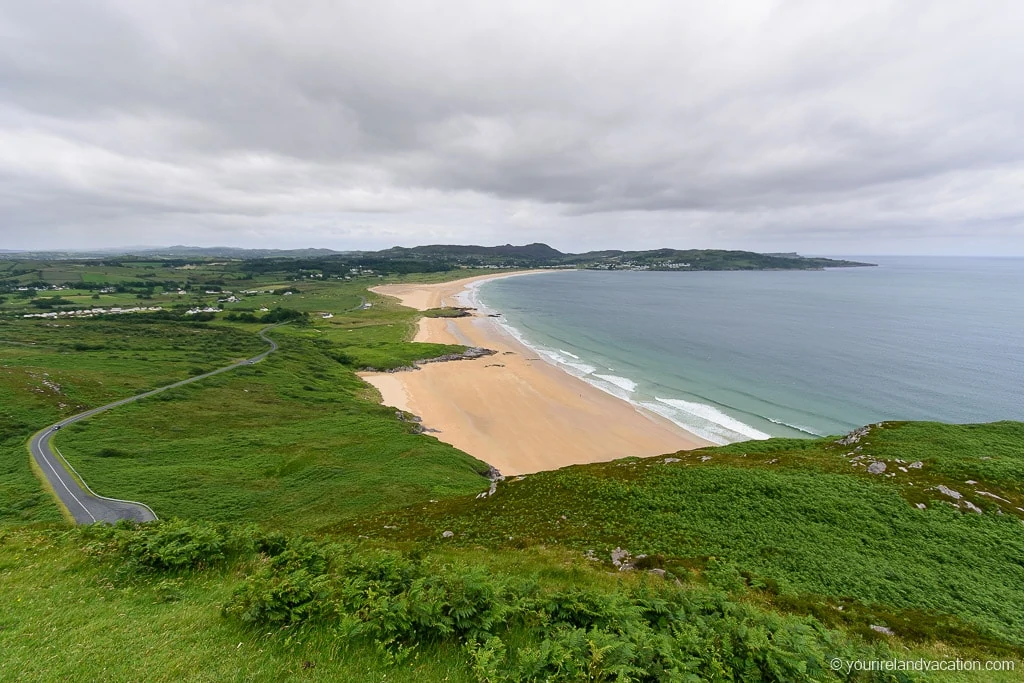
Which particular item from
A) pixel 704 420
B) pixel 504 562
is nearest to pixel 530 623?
pixel 504 562

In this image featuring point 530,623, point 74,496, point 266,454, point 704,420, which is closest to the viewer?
point 530,623

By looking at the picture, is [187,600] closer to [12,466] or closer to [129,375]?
[12,466]

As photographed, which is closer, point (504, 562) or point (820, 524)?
point (504, 562)

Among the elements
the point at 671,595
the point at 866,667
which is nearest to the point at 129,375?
the point at 671,595

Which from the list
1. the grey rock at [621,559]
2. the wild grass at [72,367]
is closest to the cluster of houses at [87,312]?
the wild grass at [72,367]

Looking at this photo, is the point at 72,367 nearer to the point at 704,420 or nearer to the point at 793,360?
the point at 704,420

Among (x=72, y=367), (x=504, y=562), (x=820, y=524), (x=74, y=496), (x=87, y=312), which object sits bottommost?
(x=74, y=496)

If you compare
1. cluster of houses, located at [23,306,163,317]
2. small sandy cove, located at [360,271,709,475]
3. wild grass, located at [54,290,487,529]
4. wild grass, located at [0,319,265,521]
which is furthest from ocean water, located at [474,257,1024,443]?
cluster of houses, located at [23,306,163,317]
